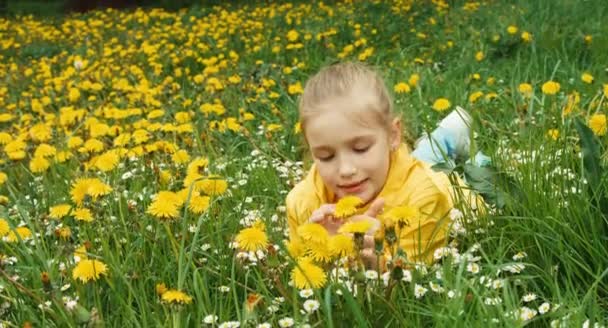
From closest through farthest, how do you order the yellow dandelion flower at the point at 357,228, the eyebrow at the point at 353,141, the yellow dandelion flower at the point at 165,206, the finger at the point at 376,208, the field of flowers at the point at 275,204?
the yellow dandelion flower at the point at 357,228 → the field of flowers at the point at 275,204 → the yellow dandelion flower at the point at 165,206 → the finger at the point at 376,208 → the eyebrow at the point at 353,141

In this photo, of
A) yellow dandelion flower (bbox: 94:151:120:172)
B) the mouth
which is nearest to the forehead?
the mouth

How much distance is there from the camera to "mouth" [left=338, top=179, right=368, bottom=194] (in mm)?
2049

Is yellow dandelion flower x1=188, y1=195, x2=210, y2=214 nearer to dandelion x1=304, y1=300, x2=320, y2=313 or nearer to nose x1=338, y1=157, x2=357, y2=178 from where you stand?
nose x1=338, y1=157, x2=357, y2=178

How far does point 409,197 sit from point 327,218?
300mm

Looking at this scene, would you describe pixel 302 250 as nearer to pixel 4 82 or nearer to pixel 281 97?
pixel 281 97

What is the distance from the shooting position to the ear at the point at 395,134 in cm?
222

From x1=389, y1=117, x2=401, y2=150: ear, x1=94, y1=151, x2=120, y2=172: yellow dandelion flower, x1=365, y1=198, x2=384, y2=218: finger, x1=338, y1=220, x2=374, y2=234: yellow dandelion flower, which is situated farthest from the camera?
x1=94, y1=151, x2=120, y2=172: yellow dandelion flower

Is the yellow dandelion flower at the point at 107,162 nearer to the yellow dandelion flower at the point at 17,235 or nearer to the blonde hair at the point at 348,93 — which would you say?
the yellow dandelion flower at the point at 17,235

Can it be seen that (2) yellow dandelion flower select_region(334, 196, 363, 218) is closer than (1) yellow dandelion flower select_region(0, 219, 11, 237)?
Yes

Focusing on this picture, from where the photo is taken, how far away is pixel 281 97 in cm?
438

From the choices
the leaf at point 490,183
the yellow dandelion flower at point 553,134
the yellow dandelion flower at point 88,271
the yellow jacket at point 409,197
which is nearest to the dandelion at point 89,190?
the yellow dandelion flower at point 88,271

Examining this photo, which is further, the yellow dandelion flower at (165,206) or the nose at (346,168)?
the nose at (346,168)

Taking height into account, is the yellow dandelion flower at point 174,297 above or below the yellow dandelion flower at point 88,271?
below

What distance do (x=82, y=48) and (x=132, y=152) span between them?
5.22 metres
